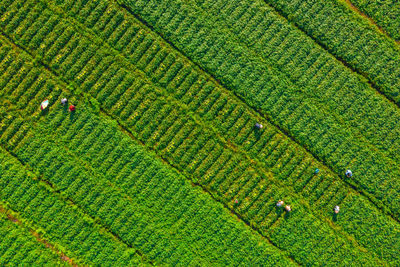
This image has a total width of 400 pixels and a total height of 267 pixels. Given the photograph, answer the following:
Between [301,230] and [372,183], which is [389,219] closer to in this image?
[372,183]

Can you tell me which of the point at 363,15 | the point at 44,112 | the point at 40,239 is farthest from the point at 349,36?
the point at 40,239

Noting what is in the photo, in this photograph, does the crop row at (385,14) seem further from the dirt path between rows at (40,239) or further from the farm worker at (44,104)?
the dirt path between rows at (40,239)

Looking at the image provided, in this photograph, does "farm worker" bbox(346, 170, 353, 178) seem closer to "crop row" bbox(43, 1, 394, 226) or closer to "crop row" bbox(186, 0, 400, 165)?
"crop row" bbox(43, 1, 394, 226)

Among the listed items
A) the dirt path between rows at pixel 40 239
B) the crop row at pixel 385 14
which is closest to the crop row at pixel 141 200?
the dirt path between rows at pixel 40 239

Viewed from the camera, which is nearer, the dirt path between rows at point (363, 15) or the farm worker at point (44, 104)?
the farm worker at point (44, 104)

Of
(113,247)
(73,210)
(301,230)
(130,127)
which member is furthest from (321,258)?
(73,210)

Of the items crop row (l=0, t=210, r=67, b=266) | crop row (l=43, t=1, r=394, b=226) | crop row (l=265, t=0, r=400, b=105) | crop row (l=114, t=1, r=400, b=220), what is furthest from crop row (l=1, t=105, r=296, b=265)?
crop row (l=265, t=0, r=400, b=105)
